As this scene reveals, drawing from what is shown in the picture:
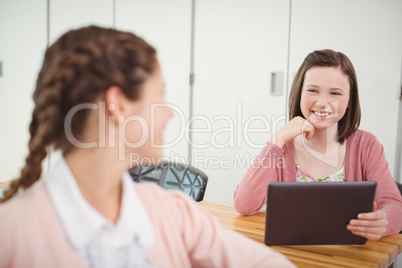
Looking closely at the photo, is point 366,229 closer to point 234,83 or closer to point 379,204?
point 379,204

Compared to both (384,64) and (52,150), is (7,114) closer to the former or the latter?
(384,64)

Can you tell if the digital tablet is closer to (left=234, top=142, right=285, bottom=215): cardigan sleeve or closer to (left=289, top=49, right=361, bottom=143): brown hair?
(left=234, top=142, right=285, bottom=215): cardigan sleeve

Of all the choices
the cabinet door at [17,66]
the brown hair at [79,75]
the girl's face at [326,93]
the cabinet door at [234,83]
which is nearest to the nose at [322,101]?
the girl's face at [326,93]

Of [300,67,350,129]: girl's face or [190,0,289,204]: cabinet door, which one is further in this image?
[190,0,289,204]: cabinet door

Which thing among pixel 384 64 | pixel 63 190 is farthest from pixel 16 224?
pixel 384 64

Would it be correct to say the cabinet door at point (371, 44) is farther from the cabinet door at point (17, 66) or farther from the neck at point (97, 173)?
the neck at point (97, 173)

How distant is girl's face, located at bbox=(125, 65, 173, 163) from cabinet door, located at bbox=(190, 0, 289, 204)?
275 centimetres

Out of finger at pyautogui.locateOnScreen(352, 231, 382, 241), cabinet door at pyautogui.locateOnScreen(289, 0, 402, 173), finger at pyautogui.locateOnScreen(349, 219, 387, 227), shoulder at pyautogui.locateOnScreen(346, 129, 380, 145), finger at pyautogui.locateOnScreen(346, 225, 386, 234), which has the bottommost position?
finger at pyautogui.locateOnScreen(352, 231, 382, 241)

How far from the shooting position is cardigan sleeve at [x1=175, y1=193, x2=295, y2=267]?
86cm

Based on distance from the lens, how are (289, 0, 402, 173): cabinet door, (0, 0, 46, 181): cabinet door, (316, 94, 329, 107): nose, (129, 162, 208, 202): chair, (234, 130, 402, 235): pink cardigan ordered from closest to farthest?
(234, 130, 402, 235): pink cardigan
(316, 94, 329, 107): nose
(129, 162, 208, 202): chair
(289, 0, 402, 173): cabinet door
(0, 0, 46, 181): cabinet door

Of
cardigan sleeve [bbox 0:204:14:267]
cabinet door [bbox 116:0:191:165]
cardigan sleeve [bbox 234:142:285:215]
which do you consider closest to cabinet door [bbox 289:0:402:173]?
cabinet door [bbox 116:0:191:165]

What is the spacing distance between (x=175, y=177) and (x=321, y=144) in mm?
636

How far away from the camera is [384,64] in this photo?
9.84ft

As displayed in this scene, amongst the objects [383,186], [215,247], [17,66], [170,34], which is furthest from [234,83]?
[215,247]
